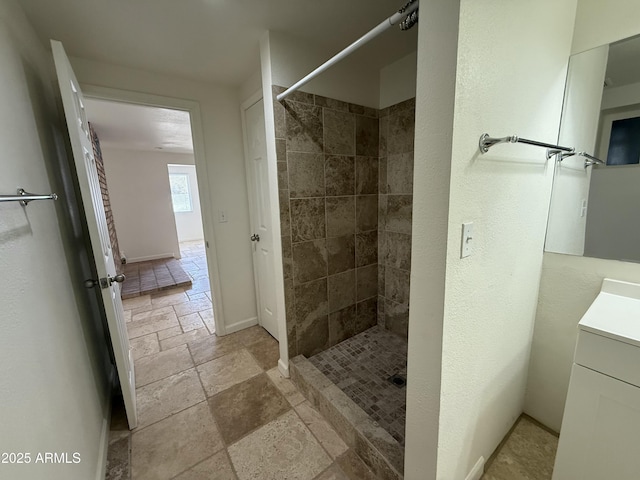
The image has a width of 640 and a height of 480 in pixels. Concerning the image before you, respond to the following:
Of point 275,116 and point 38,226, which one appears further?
point 275,116

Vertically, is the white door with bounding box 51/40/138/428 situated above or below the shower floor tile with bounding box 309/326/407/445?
above

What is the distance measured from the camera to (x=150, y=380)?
1.92 meters

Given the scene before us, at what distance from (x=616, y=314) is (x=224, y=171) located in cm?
256

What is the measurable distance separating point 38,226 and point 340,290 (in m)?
1.73

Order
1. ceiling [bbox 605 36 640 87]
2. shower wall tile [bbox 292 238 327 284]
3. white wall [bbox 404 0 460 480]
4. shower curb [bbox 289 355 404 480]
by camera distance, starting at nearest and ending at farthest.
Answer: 1. white wall [bbox 404 0 460 480]
2. ceiling [bbox 605 36 640 87]
3. shower curb [bbox 289 355 404 480]
4. shower wall tile [bbox 292 238 327 284]

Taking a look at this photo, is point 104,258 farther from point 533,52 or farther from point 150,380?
point 533,52

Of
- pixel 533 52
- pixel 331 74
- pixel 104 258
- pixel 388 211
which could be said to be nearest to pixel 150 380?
pixel 104 258

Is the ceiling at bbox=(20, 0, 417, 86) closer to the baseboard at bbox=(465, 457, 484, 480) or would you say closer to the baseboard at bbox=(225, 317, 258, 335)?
the baseboard at bbox=(225, 317, 258, 335)

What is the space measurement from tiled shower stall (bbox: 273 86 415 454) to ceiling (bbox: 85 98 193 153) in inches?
53.7

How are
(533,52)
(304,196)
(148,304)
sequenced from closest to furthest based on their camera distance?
(533,52), (304,196), (148,304)

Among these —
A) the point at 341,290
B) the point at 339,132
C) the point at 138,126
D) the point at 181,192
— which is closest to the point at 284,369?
the point at 341,290

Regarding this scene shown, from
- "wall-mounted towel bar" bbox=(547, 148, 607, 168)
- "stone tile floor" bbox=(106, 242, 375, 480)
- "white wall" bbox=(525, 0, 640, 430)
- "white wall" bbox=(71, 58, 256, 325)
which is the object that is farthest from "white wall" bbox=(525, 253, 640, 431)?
"white wall" bbox=(71, 58, 256, 325)

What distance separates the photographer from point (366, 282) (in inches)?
88.2

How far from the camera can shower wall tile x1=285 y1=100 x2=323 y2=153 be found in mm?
1651
